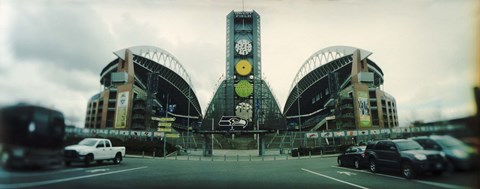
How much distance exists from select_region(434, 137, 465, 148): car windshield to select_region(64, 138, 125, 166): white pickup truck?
20.7 feet

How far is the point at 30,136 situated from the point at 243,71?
4786 cm

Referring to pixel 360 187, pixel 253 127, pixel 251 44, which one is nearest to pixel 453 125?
pixel 360 187

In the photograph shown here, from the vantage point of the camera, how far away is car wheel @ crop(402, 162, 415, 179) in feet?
17.0

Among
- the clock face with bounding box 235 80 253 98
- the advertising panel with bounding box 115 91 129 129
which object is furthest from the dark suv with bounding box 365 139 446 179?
the clock face with bounding box 235 80 253 98

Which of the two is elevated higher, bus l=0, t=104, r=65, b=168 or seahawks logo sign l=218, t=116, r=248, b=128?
seahawks logo sign l=218, t=116, r=248, b=128

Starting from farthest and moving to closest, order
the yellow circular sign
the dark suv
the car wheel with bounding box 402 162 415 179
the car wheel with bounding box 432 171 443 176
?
the yellow circular sign → the car wheel with bounding box 402 162 415 179 → the dark suv → the car wheel with bounding box 432 171 443 176

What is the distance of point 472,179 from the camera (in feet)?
8.72

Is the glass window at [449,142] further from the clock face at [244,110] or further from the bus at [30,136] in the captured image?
the clock face at [244,110]

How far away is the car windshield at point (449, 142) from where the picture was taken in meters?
2.99

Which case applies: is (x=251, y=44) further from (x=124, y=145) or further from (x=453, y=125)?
(x=453, y=125)

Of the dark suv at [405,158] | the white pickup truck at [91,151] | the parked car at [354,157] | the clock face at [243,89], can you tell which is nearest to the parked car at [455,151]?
the dark suv at [405,158]

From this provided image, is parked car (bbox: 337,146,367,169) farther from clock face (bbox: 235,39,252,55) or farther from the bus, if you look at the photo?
clock face (bbox: 235,39,252,55)

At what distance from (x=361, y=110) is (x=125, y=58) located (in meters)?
7.58

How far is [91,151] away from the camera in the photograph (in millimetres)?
7086
